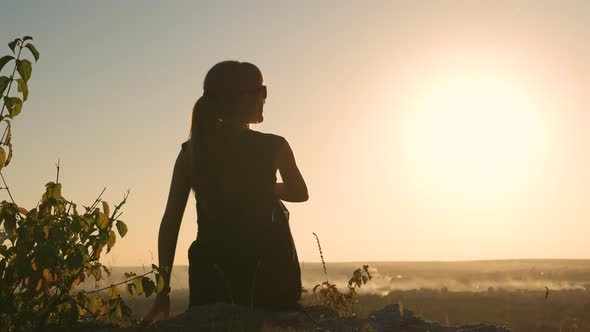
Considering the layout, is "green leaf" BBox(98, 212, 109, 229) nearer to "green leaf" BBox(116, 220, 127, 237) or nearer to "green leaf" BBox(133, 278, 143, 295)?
"green leaf" BBox(116, 220, 127, 237)

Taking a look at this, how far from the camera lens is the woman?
462cm

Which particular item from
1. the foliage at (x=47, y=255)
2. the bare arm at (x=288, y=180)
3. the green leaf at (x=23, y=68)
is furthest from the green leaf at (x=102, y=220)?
the bare arm at (x=288, y=180)

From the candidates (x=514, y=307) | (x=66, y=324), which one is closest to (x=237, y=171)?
(x=66, y=324)

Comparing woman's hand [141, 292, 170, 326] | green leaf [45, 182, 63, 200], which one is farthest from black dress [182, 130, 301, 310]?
green leaf [45, 182, 63, 200]

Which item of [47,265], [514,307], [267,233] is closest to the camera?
[47,265]

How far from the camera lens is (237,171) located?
4660mm

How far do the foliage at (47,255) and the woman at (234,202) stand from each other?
0.55 metres

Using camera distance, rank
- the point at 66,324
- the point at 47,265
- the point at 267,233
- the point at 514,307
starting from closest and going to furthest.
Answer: the point at 47,265
the point at 66,324
the point at 267,233
the point at 514,307

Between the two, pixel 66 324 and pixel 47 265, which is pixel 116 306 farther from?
pixel 47 265

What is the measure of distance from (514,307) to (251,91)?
23209 millimetres

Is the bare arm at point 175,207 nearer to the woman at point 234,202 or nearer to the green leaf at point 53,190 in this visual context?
the woman at point 234,202

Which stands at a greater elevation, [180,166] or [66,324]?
[180,166]

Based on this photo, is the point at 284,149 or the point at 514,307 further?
the point at 514,307

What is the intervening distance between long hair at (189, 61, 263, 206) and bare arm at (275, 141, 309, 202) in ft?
1.48
